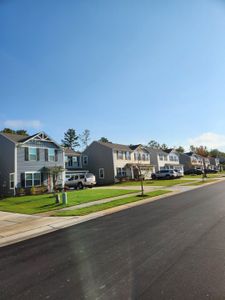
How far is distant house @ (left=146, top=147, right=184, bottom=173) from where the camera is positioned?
60.8 meters

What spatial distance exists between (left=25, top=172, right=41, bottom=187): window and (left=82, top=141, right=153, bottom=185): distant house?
15.5 m

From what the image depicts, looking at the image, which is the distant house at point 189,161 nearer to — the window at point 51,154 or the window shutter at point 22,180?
the window at point 51,154

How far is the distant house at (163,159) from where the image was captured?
199 feet

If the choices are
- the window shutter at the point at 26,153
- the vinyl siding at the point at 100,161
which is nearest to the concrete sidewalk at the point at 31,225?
the window shutter at the point at 26,153

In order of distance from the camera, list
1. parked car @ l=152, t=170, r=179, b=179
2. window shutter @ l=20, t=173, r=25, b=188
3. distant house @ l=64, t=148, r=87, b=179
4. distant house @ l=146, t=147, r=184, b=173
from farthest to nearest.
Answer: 1. distant house @ l=146, t=147, r=184, b=173
2. parked car @ l=152, t=170, r=179, b=179
3. distant house @ l=64, t=148, r=87, b=179
4. window shutter @ l=20, t=173, r=25, b=188

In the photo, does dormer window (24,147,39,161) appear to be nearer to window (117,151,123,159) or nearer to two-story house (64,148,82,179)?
two-story house (64,148,82,179)

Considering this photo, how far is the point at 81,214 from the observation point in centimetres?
1395

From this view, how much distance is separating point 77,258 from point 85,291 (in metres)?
1.97

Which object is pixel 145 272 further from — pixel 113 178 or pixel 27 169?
pixel 113 178

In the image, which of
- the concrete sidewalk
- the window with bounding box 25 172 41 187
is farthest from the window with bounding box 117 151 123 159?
the concrete sidewalk

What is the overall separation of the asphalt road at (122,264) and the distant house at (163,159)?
51.8 m

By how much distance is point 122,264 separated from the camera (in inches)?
222

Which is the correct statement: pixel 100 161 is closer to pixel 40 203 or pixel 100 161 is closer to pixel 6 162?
pixel 6 162

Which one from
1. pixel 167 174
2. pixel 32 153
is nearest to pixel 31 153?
pixel 32 153
